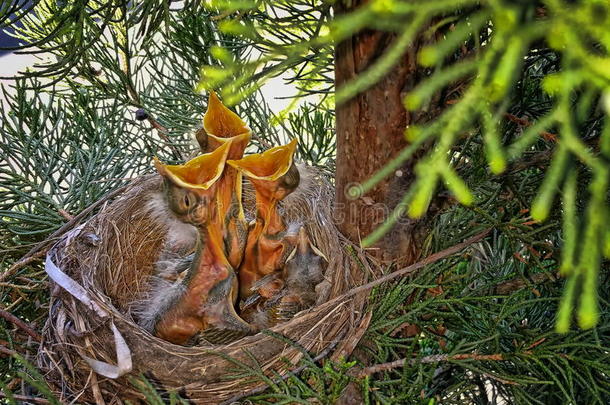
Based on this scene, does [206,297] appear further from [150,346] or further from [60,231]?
[60,231]

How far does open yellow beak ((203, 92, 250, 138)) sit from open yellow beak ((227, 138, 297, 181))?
0.10 meters

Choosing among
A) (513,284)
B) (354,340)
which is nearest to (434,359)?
(354,340)

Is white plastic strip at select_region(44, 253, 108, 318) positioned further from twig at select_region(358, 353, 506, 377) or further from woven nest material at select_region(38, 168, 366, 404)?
twig at select_region(358, 353, 506, 377)

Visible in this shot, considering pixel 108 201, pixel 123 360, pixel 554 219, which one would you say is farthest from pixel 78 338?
pixel 554 219

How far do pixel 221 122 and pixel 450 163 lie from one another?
52 cm

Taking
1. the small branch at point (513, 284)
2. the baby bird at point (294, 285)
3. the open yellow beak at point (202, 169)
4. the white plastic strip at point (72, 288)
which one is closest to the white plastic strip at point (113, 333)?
the white plastic strip at point (72, 288)

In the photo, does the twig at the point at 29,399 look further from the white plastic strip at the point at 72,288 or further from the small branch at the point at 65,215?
the small branch at the point at 65,215

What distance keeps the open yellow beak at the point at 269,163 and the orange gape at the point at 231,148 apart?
6 cm

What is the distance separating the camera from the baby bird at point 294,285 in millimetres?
1306

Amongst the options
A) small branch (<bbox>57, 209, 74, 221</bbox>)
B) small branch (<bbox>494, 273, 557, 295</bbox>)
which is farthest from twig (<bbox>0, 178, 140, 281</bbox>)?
small branch (<bbox>494, 273, 557, 295</bbox>)

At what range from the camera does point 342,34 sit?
1.49 feet

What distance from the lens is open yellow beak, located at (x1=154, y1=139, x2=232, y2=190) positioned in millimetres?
1125

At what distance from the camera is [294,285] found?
1.32 metres

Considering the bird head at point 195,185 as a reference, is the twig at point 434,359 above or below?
below
